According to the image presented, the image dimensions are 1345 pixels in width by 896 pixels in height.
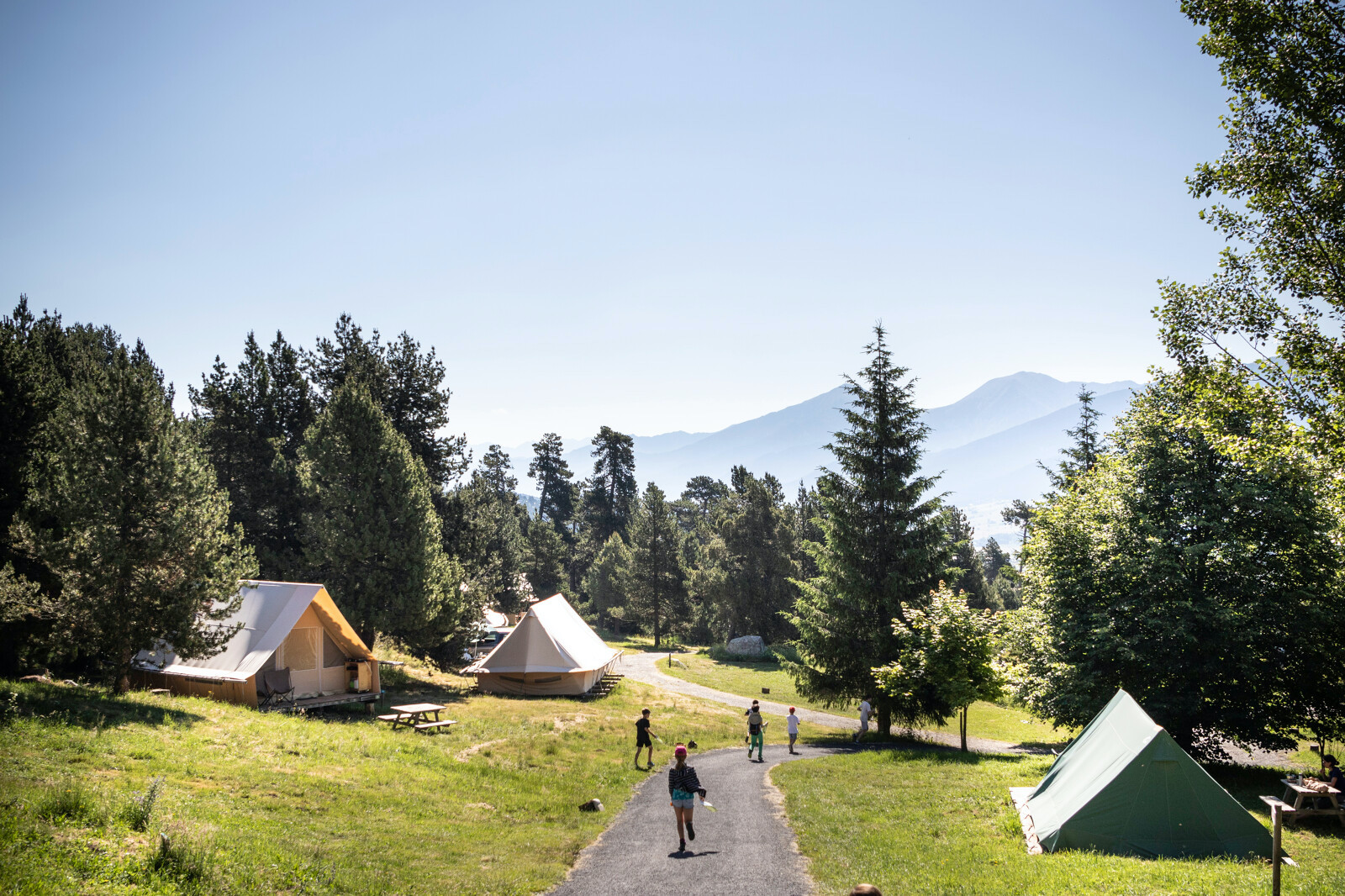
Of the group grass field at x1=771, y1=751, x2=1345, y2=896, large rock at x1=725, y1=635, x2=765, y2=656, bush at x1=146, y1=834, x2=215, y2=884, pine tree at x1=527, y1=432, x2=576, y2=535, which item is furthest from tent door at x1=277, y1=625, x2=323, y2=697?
pine tree at x1=527, y1=432, x2=576, y2=535

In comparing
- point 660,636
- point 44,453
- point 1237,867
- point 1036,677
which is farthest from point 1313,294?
point 660,636

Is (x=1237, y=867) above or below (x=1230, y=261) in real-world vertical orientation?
below

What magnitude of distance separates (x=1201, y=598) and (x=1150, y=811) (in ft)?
32.8

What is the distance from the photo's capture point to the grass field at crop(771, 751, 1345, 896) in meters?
8.20

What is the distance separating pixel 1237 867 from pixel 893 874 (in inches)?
164

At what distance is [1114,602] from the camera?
18.7 meters

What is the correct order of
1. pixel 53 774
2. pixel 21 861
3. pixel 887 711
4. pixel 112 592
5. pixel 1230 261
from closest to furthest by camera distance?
pixel 21 861
pixel 53 774
pixel 1230 261
pixel 112 592
pixel 887 711

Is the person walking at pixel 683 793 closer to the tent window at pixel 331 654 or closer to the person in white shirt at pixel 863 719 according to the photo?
the person in white shirt at pixel 863 719

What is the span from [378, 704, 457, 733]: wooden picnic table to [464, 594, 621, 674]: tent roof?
Result: 10.2 metres

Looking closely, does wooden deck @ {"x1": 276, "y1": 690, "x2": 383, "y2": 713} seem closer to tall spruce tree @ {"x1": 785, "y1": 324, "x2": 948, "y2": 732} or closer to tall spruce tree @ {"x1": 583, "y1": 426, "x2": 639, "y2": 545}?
tall spruce tree @ {"x1": 785, "y1": 324, "x2": 948, "y2": 732}

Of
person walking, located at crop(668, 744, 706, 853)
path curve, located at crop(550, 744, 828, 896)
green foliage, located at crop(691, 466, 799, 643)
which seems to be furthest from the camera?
green foliage, located at crop(691, 466, 799, 643)

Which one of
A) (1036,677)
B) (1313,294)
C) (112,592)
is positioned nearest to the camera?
(1313,294)

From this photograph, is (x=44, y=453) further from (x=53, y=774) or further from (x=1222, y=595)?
(x=1222, y=595)

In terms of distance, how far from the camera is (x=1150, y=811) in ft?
32.2
